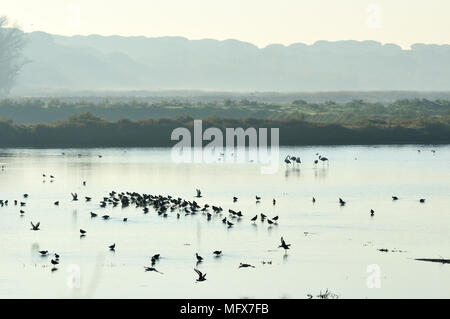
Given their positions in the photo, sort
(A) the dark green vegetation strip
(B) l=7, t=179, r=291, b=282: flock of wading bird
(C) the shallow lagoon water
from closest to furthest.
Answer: (C) the shallow lagoon water < (B) l=7, t=179, r=291, b=282: flock of wading bird < (A) the dark green vegetation strip

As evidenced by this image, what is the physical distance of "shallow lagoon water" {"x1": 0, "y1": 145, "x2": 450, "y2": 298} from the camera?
1099 inches

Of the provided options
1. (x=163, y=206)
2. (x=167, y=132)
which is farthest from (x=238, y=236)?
(x=167, y=132)

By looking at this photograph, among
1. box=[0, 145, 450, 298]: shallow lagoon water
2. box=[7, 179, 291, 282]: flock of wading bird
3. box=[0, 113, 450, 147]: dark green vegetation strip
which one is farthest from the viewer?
box=[0, 113, 450, 147]: dark green vegetation strip

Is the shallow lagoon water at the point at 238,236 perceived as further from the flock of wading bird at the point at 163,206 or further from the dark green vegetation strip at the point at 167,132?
the dark green vegetation strip at the point at 167,132

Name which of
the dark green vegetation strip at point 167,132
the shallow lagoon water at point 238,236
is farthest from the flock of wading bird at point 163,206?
the dark green vegetation strip at point 167,132

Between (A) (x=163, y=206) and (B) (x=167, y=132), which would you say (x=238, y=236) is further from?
(B) (x=167, y=132)

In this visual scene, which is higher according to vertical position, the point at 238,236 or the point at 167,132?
→ the point at 167,132

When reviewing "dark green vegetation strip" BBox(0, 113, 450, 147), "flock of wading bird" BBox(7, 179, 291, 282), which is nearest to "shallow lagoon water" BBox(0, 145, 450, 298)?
"flock of wading bird" BBox(7, 179, 291, 282)

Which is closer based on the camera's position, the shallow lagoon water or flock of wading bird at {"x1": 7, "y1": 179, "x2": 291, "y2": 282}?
the shallow lagoon water

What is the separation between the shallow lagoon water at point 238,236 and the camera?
91.6ft

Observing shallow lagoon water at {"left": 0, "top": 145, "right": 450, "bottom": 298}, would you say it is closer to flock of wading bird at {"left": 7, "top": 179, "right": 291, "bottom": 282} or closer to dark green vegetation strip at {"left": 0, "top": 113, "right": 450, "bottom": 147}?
flock of wading bird at {"left": 7, "top": 179, "right": 291, "bottom": 282}

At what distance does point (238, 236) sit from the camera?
3744 centimetres

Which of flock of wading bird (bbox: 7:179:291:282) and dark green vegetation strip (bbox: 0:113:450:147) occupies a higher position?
dark green vegetation strip (bbox: 0:113:450:147)
